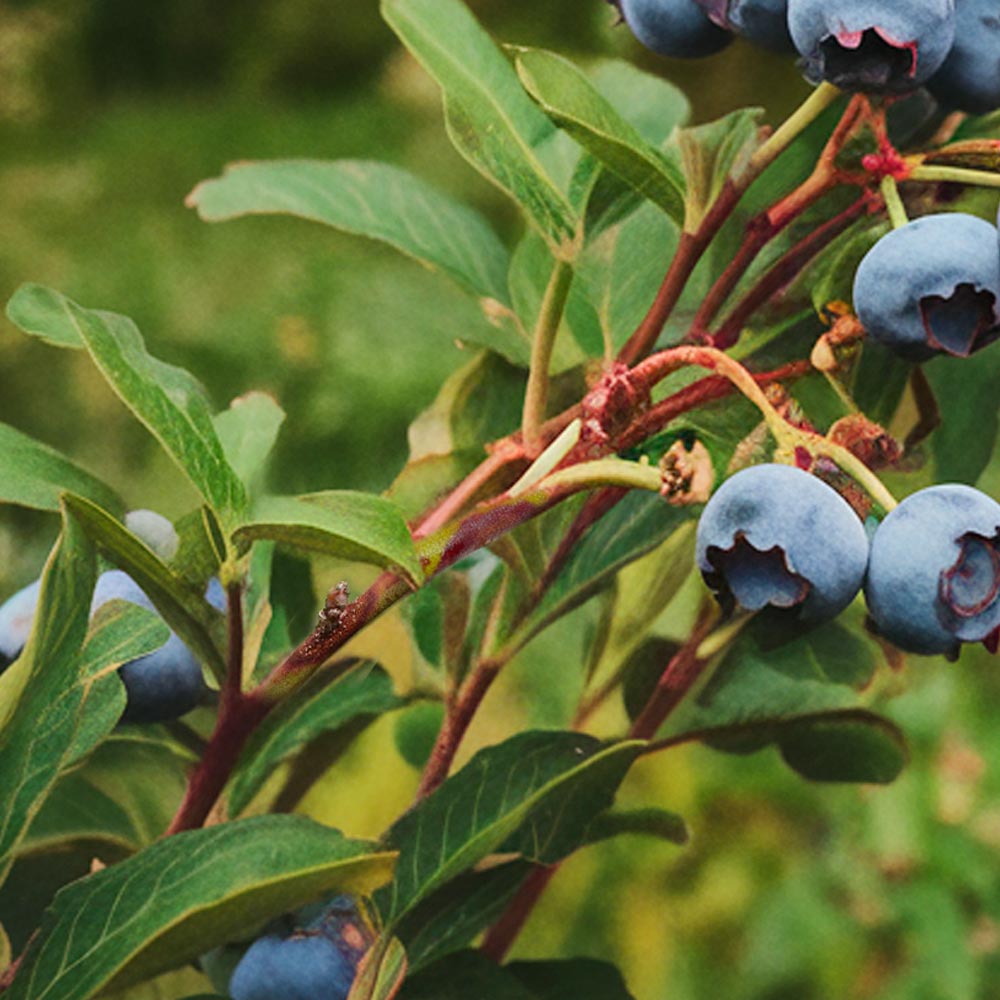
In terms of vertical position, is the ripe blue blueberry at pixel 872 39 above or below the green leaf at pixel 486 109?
above

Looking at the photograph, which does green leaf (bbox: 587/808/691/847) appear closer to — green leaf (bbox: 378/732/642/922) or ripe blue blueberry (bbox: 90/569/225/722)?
green leaf (bbox: 378/732/642/922)

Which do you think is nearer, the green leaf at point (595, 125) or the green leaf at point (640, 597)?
the green leaf at point (595, 125)

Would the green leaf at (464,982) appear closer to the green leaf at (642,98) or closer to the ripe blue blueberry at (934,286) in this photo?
the ripe blue blueberry at (934,286)

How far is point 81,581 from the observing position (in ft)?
1.67

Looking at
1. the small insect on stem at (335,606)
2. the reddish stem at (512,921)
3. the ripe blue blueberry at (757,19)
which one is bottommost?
the reddish stem at (512,921)

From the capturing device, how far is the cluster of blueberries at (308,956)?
22.9 inches

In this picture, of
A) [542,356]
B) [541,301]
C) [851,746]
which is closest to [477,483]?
[542,356]

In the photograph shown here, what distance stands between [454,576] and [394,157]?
304 cm

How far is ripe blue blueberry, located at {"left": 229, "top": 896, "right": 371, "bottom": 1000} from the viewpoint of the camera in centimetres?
58

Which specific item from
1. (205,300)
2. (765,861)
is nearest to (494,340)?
(765,861)

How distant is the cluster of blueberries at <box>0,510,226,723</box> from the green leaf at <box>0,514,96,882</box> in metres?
0.08

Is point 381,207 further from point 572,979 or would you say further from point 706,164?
point 572,979

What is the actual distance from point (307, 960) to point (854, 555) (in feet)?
0.77

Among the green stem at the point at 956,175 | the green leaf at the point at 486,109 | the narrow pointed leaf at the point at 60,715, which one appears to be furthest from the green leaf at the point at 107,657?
the green stem at the point at 956,175
